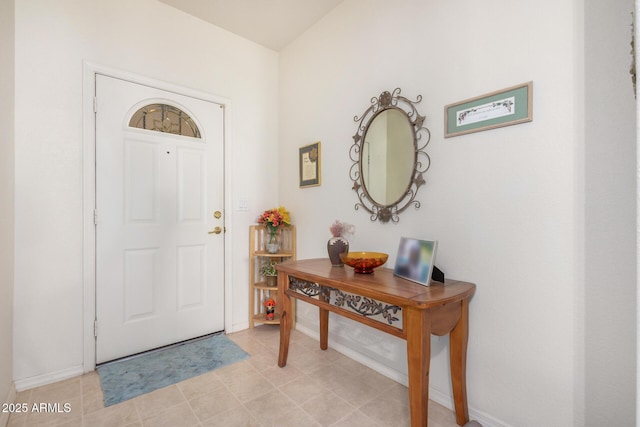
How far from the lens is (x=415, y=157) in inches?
70.6

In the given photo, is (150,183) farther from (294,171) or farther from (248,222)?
(294,171)

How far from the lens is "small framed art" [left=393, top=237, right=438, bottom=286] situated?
145 centimetres

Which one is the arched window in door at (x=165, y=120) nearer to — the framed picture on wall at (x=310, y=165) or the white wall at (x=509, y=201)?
the framed picture on wall at (x=310, y=165)

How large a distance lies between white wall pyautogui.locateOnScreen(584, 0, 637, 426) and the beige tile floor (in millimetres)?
709

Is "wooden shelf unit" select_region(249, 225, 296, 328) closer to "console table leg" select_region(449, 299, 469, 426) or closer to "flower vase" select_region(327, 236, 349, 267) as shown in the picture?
"flower vase" select_region(327, 236, 349, 267)

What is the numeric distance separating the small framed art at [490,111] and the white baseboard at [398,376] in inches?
56.8

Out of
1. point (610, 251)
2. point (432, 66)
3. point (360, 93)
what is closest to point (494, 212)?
point (610, 251)

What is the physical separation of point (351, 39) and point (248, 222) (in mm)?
1785

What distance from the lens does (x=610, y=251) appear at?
1.15 meters

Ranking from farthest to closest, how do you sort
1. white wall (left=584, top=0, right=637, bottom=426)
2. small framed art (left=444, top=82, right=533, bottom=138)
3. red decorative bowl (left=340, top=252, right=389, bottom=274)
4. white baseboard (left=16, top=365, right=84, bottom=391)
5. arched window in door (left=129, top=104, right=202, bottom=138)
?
arched window in door (left=129, top=104, right=202, bottom=138)
white baseboard (left=16, top=365, right=84, bottom=391)
red decorative bowl (left=340, top=252, right=389, bottom=274)
small framed art (left=444, top=82, right=533, bottom=138)
white wall (left=584, top=0, right=637, bottom=426)

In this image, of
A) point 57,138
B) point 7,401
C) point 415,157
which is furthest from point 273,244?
point 7,401

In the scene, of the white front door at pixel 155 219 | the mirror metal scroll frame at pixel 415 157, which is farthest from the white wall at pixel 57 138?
the mirror metal scroll frame at pixel 415 157

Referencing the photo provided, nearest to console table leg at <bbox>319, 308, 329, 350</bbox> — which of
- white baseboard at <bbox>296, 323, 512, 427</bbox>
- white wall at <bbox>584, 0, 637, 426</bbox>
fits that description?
white baseboard at <bbox>296, 323, 512, 427</bbox>

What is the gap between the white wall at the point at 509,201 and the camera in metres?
1.22
